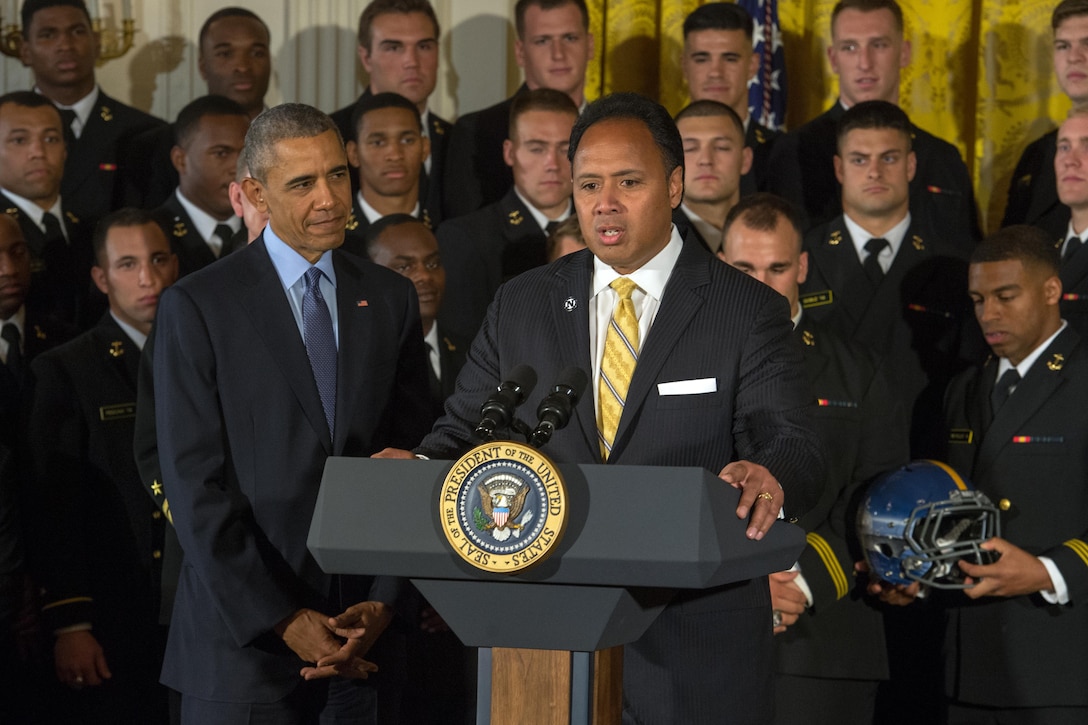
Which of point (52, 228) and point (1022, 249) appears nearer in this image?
point (1022, 249)

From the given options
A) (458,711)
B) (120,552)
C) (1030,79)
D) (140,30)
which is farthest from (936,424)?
(140,30)

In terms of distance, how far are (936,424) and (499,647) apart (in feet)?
9.36

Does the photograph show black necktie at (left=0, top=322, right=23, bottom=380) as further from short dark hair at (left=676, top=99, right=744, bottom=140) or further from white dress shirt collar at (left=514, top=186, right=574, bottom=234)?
short dark hair at (left=676, top=99, right=744, bottom=140)

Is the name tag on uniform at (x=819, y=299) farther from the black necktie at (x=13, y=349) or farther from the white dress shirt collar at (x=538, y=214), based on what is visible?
the black necktie at (x=13, y=349)

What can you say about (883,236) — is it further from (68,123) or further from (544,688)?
(544,688)

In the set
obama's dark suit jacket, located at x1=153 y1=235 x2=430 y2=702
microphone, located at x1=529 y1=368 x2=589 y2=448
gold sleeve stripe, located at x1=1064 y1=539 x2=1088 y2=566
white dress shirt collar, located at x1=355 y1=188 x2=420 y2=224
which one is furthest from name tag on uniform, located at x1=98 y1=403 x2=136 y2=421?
gold sleeve stripe, located at x1=1064 y1=539 x2=1088 y2=566

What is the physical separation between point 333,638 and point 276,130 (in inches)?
43.1

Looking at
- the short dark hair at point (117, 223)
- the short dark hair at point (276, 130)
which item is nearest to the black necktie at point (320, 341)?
the short dark hair at point (276, 130)

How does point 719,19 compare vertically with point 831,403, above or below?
above

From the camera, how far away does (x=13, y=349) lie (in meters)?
4.62

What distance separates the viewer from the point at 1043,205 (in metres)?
5.28

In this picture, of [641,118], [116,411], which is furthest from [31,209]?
[641,118]

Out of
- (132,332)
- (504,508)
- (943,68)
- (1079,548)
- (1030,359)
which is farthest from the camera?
(943,68)

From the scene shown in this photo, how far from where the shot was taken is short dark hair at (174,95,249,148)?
5.10 meters
